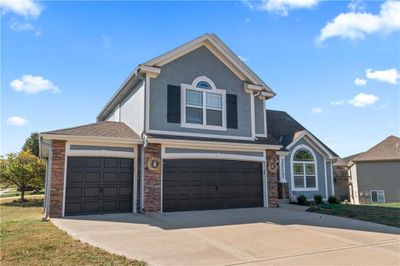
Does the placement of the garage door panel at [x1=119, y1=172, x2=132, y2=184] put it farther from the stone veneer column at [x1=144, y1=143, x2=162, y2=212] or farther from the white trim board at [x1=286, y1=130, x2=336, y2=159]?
the white trim board at [x1=286, y1=130, x2=336, y2=159]

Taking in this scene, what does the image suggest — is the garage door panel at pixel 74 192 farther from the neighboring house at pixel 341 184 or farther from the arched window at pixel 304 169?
the neighboring house at pixel 341 184

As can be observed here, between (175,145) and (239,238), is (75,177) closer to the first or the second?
(175,145)

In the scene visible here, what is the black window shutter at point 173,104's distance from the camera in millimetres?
14727

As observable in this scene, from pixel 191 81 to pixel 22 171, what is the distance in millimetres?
15401

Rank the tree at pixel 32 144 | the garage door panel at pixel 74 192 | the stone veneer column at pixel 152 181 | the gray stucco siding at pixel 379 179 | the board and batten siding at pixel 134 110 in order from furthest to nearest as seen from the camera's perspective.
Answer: the tree at pixel 32 144, the gray stucco siding at pixel 379 179, the board and batten siding at pixel 134 110, the stone veneer column at pixel 152 181, the garage door panel at pixel 74 192

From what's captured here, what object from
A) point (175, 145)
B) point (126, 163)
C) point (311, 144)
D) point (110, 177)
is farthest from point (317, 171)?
point (110, 177)

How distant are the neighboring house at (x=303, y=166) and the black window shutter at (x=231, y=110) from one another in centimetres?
438

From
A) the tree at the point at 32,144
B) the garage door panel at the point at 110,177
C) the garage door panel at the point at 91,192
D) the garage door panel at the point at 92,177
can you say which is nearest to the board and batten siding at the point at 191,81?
the garage door panel at the point at 110,177

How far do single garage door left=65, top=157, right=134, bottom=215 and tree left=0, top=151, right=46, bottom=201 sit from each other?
506 inches

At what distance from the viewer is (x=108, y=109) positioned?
2069 cm

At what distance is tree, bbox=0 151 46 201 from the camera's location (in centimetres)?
2330

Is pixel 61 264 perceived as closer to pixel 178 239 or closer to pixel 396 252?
pixel 178 239

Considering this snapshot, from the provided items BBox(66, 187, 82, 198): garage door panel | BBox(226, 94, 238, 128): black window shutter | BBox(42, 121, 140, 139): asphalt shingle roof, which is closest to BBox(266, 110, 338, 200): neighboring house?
BBox(226, 94, 238, 128): black window shutter

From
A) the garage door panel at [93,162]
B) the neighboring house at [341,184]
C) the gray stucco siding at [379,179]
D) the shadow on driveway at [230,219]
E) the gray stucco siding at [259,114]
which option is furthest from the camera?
the neighboring house at [341,184]
